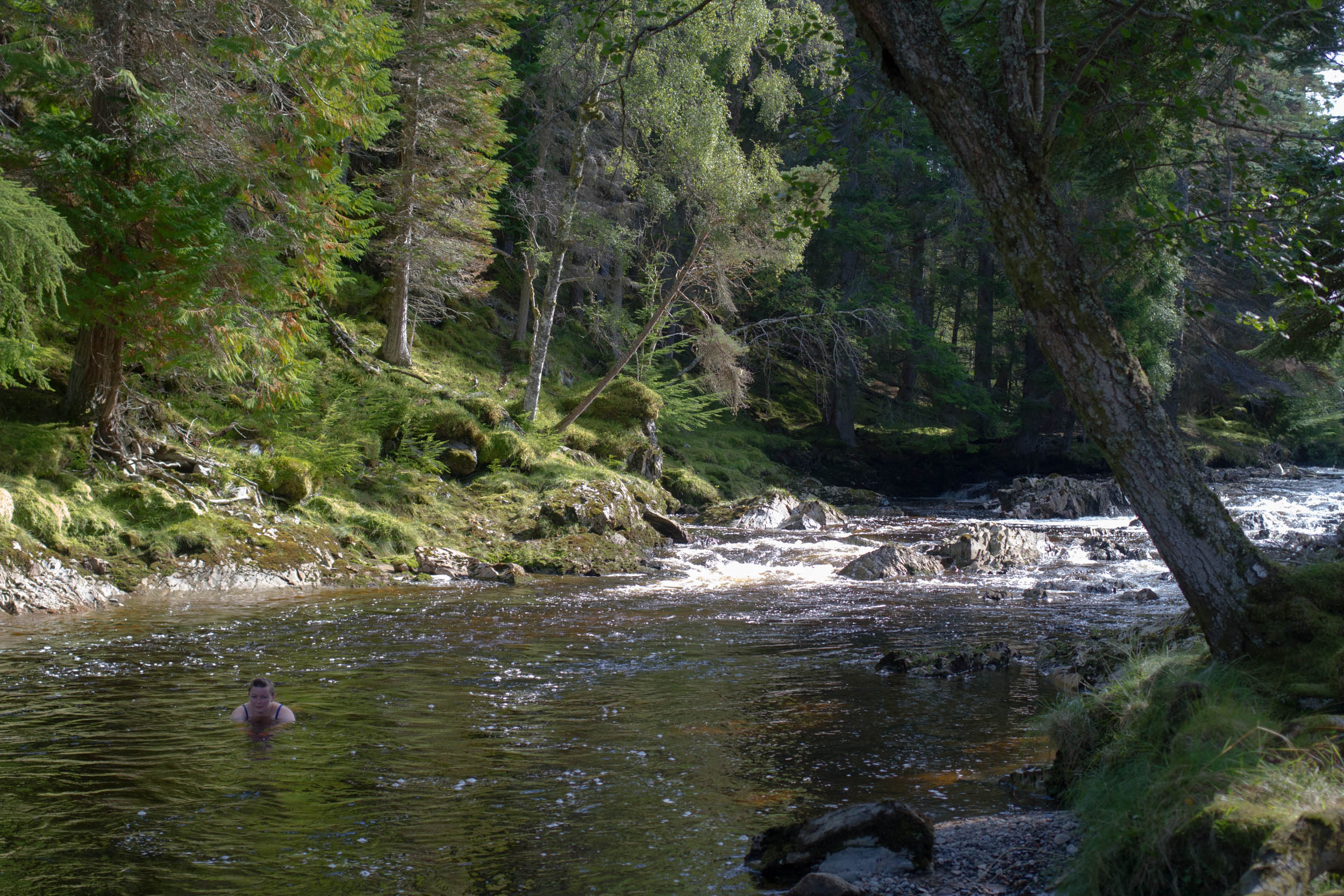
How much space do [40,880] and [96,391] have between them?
32.3 ft

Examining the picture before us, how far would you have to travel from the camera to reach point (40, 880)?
3.78 meters

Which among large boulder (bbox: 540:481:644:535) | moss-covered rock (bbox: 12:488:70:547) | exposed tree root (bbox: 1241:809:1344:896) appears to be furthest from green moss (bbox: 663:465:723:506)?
exposed tree root (bbox: 1241:809:1344:896)

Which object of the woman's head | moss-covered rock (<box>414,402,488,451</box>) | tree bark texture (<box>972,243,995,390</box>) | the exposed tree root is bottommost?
the woman's head

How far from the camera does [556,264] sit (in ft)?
61.9

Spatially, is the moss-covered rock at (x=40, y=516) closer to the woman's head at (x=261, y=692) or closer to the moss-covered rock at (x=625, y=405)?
the woman's head at (x=261, y=692)

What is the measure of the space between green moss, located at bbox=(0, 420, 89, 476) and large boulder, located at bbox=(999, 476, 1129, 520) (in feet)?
67.3

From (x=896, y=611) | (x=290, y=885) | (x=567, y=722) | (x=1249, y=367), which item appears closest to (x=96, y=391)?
(x=567, y=722)

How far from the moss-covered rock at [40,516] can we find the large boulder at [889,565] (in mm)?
10876

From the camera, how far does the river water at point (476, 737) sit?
415 cm

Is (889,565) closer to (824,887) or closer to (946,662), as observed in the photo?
(946,662)

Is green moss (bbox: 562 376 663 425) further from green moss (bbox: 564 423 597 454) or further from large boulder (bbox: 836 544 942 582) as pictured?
large boulder (bbox: 836 544 942 582)

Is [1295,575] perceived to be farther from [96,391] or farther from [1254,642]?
[96,391]

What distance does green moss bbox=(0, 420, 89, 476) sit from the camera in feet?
35.0

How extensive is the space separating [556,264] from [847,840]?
16226 millimetres
